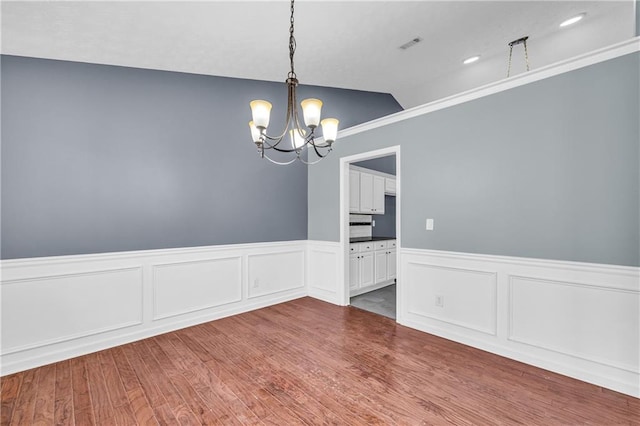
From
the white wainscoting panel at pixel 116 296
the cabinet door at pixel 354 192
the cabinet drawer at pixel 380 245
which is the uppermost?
the cabinet door at pixel 354 192

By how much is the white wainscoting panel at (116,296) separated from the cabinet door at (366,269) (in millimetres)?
1474

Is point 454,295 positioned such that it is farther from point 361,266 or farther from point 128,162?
point 128,162

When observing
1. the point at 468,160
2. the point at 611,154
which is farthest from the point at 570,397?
the point at 468,160

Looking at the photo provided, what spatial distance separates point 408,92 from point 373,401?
16.3 feet

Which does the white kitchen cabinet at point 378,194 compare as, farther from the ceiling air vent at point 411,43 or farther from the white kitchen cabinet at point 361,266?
the ceiling air vent at point 411,43

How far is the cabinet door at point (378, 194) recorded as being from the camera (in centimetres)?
536

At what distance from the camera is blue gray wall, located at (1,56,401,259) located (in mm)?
2545

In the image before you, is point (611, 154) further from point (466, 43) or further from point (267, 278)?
point (267, 278)

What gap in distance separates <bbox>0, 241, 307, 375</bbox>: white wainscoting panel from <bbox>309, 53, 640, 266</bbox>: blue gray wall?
93.6 inches

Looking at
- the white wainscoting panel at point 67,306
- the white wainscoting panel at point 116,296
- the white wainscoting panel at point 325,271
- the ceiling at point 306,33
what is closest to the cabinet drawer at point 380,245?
A: the white wainscoting panel at point 325,271

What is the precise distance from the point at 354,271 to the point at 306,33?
10.8 ft

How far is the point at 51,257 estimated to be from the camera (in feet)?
8.61

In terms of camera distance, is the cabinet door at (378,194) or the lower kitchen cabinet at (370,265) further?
the cabinet door at (378,194)

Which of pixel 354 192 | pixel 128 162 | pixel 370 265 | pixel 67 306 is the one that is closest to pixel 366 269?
pixel 370 265
